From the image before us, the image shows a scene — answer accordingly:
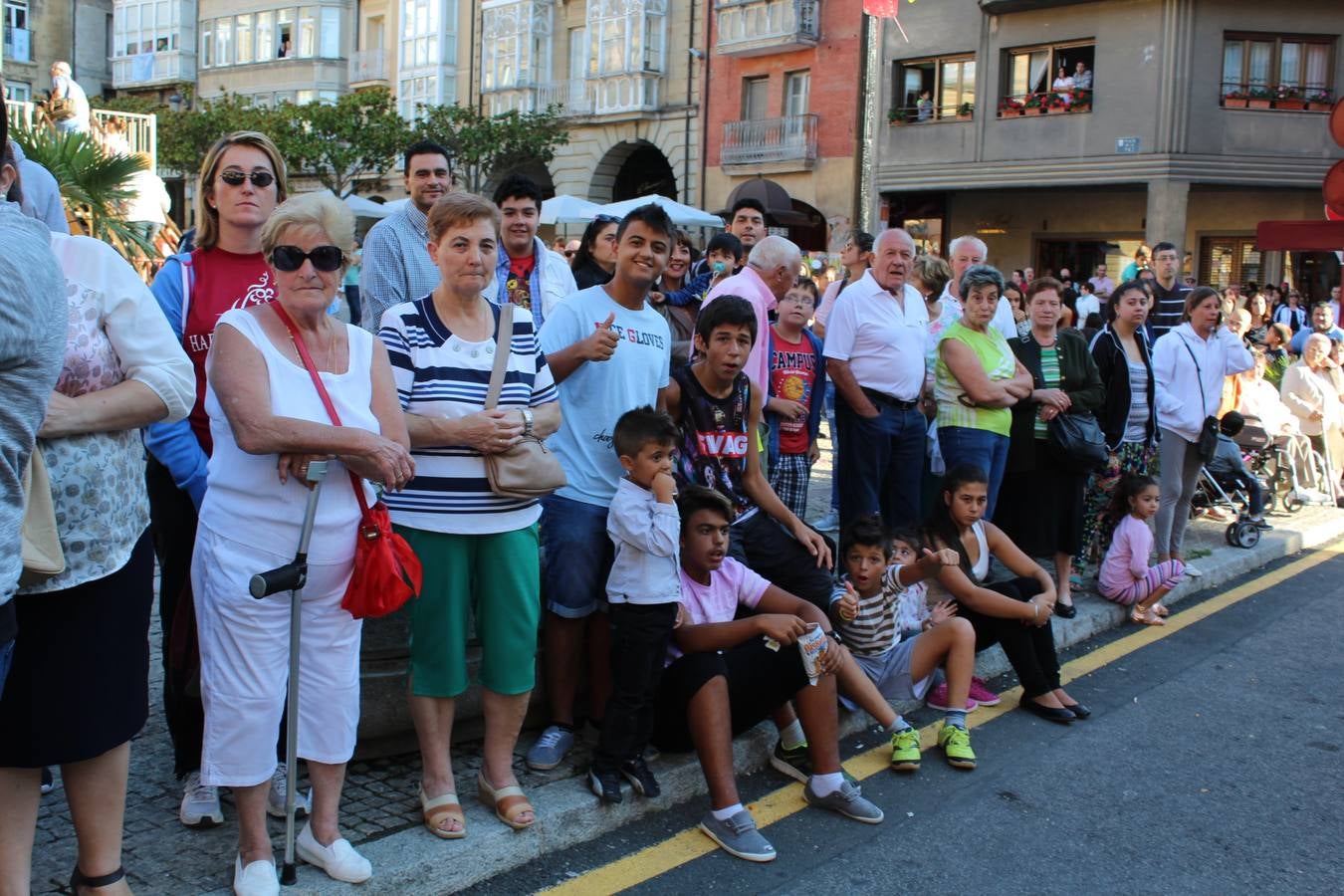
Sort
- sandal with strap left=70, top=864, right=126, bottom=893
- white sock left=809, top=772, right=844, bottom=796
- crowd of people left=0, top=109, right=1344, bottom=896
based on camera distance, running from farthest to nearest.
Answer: white sock left=809, top=772, right=844, bottom=796
sandal with strap left=70, top=864, right=126, bottom=893
crowd of people left=0, top=109, right=1344, bottom=896

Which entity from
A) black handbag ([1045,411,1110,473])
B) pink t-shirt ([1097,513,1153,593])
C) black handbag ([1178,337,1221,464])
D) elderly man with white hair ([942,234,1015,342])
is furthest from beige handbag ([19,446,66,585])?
black handbag ([1178,337,1221,464])

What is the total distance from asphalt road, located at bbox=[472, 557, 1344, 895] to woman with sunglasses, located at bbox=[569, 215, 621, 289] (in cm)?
306

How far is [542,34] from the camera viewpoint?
3528 cm

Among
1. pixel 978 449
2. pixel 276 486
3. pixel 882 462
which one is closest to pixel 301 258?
pixel 276 486

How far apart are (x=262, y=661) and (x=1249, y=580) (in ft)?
24.2

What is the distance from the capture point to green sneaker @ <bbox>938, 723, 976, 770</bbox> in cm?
482

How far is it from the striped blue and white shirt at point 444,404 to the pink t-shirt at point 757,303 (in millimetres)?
2376

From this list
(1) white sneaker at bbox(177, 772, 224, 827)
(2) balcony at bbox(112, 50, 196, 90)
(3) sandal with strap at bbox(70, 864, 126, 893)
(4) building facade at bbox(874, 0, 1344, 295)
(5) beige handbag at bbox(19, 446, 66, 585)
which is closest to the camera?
(5) beige handbag at bbox(19, 446, 66, 585)

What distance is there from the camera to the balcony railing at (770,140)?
1123 inches

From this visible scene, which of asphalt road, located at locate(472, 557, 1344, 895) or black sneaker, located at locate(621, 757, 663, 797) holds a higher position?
black sneaker, located at locate(621, 757, 663, 797)

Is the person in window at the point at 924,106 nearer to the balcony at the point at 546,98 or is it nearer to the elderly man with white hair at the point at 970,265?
the balcony at the point at 546,98

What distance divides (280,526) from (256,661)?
0.37 metres

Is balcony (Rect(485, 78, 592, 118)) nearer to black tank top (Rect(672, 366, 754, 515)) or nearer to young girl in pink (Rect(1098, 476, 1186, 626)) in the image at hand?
young girl in pink (Rect(1098, 476, 1186, 626))

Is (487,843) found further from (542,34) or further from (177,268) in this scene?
(542,34)
